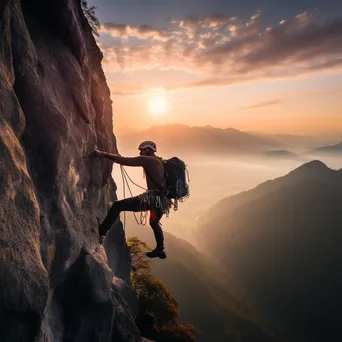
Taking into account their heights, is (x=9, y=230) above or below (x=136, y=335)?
above

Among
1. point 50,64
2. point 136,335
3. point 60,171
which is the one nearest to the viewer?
point 60,171

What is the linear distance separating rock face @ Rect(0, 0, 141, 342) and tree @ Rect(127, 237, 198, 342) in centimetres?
1843

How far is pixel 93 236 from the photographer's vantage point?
11.5m

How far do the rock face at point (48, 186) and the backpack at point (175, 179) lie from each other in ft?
10.6

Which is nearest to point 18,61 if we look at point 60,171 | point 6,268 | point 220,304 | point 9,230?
point 60,171

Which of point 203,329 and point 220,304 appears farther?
Result: point 220,304

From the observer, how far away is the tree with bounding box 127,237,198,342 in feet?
96.6

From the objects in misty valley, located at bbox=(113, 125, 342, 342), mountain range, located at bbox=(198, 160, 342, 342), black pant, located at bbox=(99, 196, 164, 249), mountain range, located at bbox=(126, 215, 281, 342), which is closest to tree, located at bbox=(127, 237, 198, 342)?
black pant, located at bbox=(99, 196, 164, 249)

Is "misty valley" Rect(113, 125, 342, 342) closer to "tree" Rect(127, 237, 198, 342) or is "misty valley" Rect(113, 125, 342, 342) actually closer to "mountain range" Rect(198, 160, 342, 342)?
"mountain range" Rect(198, 160, 342, 342)

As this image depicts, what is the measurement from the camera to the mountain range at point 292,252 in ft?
325

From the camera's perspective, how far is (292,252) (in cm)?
13150

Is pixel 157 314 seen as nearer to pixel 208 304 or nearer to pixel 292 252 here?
pixel 208 304

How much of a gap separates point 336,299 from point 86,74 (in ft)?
403

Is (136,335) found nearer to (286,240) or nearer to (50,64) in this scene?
(50,64)
